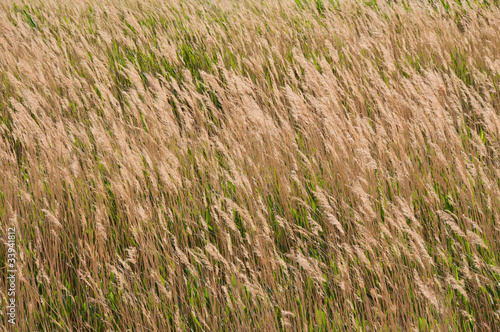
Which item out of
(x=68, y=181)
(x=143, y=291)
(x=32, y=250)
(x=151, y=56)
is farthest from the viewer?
(x=151, y=56)

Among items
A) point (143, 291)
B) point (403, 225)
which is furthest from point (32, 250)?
point (403, 225)

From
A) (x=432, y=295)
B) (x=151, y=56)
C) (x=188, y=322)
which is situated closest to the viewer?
(x=432, y=295)

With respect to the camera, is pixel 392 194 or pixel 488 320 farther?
pixel 392 194

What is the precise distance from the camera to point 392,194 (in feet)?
7.45

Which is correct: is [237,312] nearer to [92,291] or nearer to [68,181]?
[92,291]

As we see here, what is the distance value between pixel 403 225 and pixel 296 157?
0.84 m

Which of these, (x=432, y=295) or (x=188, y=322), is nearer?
(x=432, y=295)

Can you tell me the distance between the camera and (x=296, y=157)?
2605 mm

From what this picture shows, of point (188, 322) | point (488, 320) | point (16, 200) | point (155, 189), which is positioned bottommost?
point (488, 320)

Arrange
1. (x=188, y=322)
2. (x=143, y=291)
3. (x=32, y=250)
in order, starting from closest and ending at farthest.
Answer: (x=188, y=322)
(x=143, y=291)
(x=32, y=250)

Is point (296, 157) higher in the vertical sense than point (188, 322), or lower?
higher

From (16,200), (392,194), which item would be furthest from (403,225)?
(16,200)

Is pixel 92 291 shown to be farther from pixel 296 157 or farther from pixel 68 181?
pixel 296 157

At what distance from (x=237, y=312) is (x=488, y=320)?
944 millimetres
